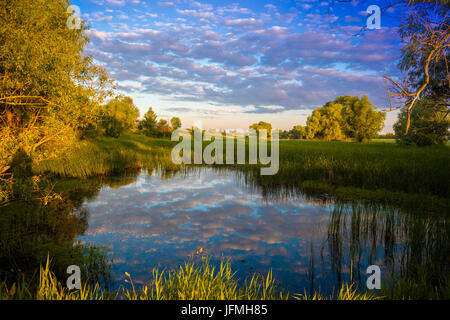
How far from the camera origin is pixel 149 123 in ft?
251

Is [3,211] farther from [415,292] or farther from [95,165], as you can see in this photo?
[415,292]

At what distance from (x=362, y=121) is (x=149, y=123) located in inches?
2560

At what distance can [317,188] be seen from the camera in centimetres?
1434

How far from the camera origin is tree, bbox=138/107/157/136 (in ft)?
238

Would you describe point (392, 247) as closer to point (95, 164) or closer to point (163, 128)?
point (95, 164)

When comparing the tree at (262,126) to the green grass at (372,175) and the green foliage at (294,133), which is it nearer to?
the green foliage at (294,133)

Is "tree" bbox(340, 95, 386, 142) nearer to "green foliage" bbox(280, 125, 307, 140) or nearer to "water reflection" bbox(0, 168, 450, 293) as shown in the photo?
"green foliage" bbox(280, 125, 307, 140)

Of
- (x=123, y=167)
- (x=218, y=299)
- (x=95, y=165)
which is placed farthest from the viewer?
(x=123, y=167)

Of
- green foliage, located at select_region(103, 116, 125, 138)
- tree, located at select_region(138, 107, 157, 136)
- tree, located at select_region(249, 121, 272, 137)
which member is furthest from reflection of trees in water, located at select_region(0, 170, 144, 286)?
tree, located at select_region(249, 121, 272, 137)

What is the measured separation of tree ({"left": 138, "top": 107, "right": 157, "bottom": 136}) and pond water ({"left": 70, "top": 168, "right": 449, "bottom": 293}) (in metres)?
61.3

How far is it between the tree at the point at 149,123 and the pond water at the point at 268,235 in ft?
201

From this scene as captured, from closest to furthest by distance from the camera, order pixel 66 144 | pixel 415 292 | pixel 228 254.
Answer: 1. pixel 415 292
2. pixel 228 254
3. pixel 66 144
